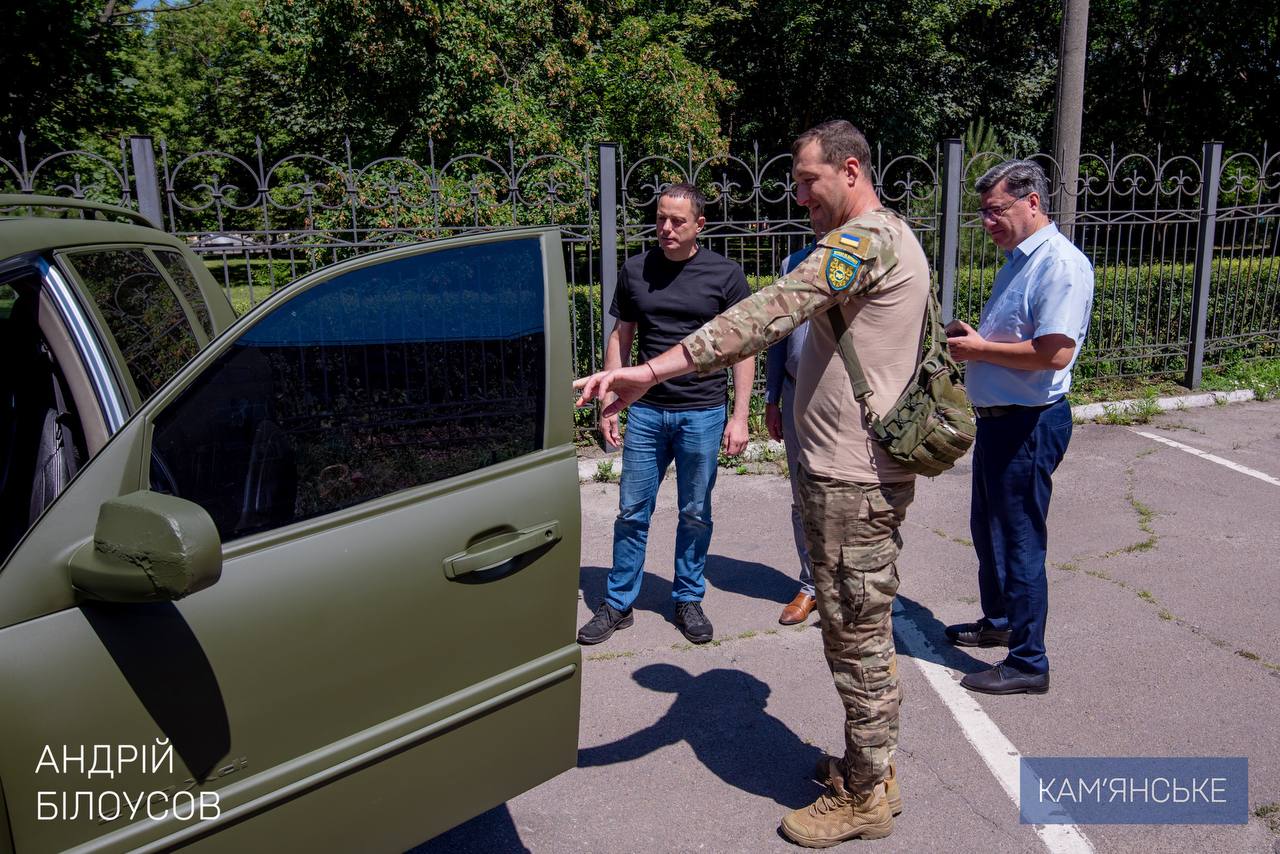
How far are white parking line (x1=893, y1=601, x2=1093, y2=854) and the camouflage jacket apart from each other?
→ 1.77 meters

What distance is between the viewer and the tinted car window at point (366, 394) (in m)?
1.94

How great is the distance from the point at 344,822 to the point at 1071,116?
8125mm

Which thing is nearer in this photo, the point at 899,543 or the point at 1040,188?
the point at 899,543

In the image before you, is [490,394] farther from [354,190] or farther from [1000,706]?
[354,190]

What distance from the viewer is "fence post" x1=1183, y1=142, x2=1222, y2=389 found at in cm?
838

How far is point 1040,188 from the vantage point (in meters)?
3.59

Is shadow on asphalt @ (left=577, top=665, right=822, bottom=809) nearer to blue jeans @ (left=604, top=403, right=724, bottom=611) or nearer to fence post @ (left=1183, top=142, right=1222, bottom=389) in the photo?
blue jeans @ (left=604, top=403, right=724, bottom=611)

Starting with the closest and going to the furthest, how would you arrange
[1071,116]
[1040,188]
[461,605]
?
1. [461,605]
2. [1040,188]
3. [1071,116]

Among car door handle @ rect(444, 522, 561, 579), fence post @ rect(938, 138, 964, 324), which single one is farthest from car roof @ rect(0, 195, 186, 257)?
fence post @ rect(938, 138, 964, 324)

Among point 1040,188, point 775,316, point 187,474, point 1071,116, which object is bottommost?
point 187,474

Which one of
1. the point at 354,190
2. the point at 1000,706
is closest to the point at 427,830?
the point at 1000,706

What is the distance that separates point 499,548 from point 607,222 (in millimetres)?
4850

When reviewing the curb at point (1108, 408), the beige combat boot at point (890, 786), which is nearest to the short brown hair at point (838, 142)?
the beige combat boot at point (890, 786)

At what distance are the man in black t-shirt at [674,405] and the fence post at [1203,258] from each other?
6360 mm
